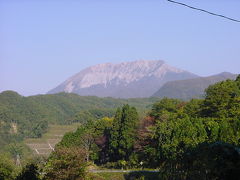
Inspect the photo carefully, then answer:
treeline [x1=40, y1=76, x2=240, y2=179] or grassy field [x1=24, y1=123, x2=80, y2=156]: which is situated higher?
treeline [x1=40, y1=76, x2=240, y2=179]

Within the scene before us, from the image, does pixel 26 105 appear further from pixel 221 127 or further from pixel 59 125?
pixel 221 127

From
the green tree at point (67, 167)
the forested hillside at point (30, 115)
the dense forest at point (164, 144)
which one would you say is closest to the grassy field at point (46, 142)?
the forested hillside at point (30, 115)

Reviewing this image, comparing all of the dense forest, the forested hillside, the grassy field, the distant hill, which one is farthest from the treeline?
the distant hill

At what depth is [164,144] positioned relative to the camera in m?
31.6

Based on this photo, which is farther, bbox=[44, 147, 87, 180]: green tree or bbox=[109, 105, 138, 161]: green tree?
bbox=[109, 105, 138, 161]: green tree

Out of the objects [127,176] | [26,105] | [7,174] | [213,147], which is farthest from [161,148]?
[26,105]

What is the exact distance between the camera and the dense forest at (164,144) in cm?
1634

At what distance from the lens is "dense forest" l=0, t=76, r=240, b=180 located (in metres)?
16.3

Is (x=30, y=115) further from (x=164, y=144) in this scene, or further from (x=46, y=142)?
(x=164, y=144)

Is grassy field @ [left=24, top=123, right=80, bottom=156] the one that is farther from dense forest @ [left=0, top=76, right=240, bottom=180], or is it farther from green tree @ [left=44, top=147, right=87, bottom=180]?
green tree @ [left=44, top=147, right=87, bottom=180]

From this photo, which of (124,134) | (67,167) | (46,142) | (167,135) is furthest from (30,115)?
(67,167)

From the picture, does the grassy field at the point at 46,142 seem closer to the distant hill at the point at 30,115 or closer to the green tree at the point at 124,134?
the distant hill at the point at 30,115

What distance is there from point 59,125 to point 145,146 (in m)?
96.8

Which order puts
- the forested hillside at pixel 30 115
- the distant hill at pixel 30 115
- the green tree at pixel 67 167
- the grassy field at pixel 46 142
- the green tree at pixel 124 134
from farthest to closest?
the distant hill at pixel 30 115 < the forested hillside at pixel 30 115 < the grassy field at pixel 46 142 < the green tree at pixel 124 134 < the green tree at pixel 67 167
